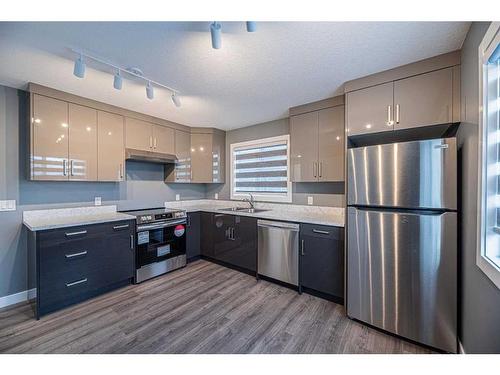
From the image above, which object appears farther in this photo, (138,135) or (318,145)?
(138,135)

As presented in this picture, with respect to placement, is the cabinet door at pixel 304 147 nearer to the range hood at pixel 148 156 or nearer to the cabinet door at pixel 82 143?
the range hood at pixel 148 156

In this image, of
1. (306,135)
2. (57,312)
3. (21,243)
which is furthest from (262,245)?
(21,243)

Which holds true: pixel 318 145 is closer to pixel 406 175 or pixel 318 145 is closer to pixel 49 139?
pixel 406 175

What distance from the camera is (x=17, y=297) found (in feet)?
7.72

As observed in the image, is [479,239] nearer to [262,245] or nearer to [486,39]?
[486,39]

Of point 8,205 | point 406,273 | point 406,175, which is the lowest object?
point 406,273

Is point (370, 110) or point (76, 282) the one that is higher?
point (370, 110)

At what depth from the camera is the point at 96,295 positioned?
2.46 meters

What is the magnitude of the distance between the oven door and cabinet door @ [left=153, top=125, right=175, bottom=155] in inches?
44.4

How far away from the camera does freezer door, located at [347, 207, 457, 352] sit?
5.23ft

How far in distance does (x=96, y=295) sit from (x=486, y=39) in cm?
385

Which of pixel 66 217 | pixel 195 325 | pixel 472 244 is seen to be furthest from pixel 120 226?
pixel 472 244

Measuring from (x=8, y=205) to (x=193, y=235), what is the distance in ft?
6.92

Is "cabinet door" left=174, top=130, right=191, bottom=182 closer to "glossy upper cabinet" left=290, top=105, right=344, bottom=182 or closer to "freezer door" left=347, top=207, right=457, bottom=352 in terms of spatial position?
"glossy upper cabinet" left=290, top=105, right=344, bottom=182
